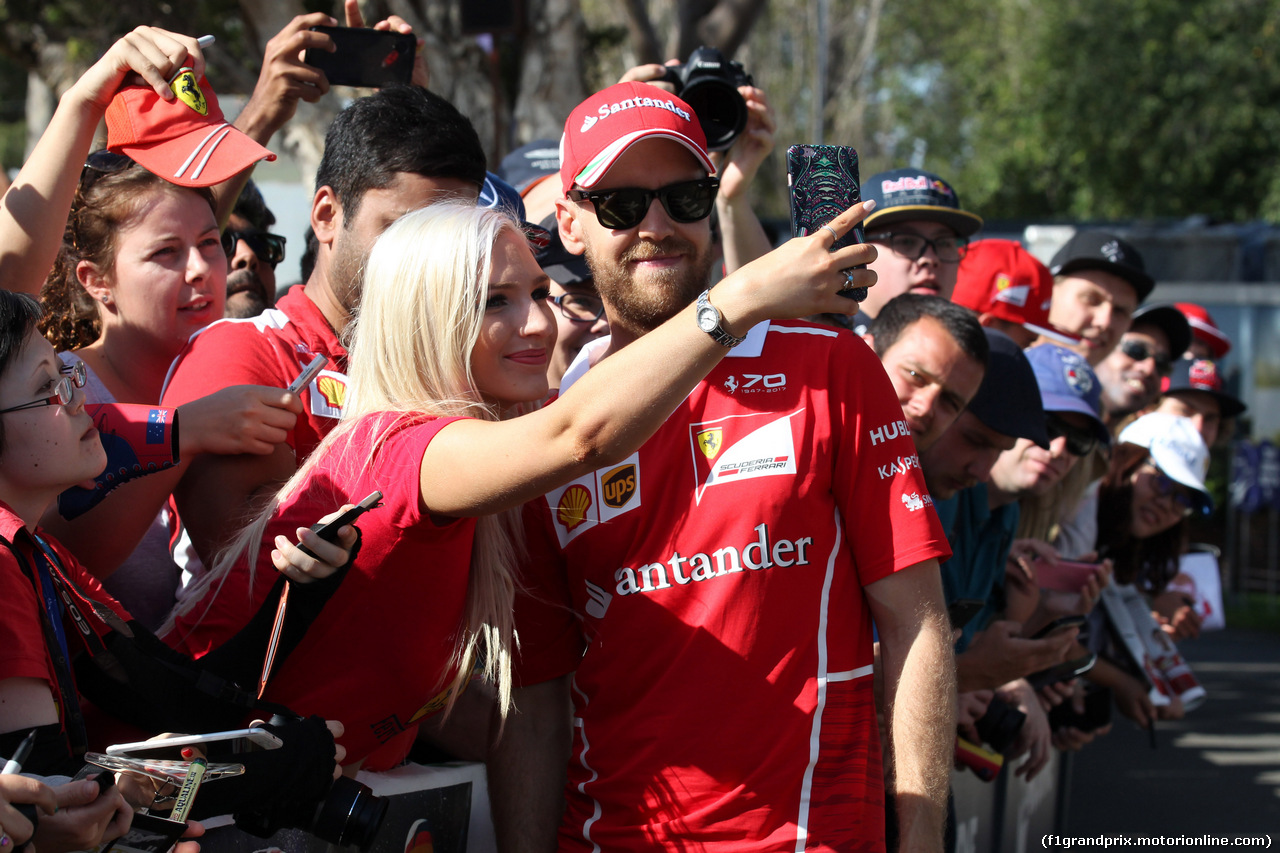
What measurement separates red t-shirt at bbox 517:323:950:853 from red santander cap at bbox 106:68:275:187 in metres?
1.07

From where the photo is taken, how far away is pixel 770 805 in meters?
2.16

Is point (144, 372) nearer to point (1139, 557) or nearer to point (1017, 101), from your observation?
point (1139, 557)

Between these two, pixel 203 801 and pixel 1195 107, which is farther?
pixel 1195 107

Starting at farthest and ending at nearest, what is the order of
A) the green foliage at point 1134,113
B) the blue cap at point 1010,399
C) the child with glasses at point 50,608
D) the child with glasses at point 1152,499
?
the green foliage at point 1134,113, the child with glasses at point 1152,499, the blue cap at point 1010,399, the child with glasses at point 50,608

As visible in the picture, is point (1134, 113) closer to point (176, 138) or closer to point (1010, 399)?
point (1010, 399)

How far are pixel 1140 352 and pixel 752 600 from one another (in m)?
4.35

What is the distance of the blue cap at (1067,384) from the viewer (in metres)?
4.24

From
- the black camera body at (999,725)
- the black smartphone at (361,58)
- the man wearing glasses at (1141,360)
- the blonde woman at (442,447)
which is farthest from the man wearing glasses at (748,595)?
the man wearing glasses at (1141,360)

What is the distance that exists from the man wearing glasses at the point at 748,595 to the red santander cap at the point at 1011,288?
119 inches

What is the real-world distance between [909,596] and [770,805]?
464 mm

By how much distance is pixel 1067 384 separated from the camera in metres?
4.33

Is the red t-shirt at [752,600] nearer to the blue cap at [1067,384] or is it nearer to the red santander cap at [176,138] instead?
the red santander cap at [176,138]


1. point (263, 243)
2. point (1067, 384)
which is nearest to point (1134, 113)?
point (1067, 384)

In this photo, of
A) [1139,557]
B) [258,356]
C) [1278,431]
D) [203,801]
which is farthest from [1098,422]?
[1278,431]
